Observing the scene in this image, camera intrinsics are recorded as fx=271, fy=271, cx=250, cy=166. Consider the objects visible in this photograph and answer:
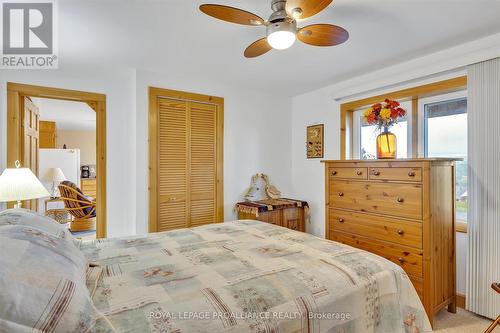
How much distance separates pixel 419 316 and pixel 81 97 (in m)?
3.45

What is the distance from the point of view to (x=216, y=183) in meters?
3.54

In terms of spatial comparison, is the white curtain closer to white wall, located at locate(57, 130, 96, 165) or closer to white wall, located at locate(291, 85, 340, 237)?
white wall, located at locate(291, 85, 340, 237)

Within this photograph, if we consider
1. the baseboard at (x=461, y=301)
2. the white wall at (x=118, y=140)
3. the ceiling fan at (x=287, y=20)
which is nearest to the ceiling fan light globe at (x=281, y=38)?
Answer: the ceiling fan at (x=287, y=20)

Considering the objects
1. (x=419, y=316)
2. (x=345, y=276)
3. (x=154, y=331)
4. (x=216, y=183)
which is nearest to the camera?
(x=154, y=331)

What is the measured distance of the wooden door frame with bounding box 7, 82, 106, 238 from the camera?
8.61 ft

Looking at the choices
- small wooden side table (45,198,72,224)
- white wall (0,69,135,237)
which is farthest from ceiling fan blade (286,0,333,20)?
small wooden side table (45,198,72,224)

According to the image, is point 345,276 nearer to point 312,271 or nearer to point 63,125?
point 312,271

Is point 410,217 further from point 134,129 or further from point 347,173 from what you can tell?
point 134,129

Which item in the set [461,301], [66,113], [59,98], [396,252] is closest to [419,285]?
[396,252]

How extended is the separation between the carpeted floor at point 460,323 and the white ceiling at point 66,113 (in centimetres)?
516

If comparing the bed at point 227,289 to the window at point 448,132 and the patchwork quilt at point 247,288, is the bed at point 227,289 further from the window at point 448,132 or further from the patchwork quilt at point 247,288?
the window at point 448,132

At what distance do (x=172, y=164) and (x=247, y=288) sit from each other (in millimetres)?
2340

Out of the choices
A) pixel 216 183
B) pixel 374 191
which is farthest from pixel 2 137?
pixel 374 191

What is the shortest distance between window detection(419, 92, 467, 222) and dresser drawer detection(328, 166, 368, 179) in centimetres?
80
